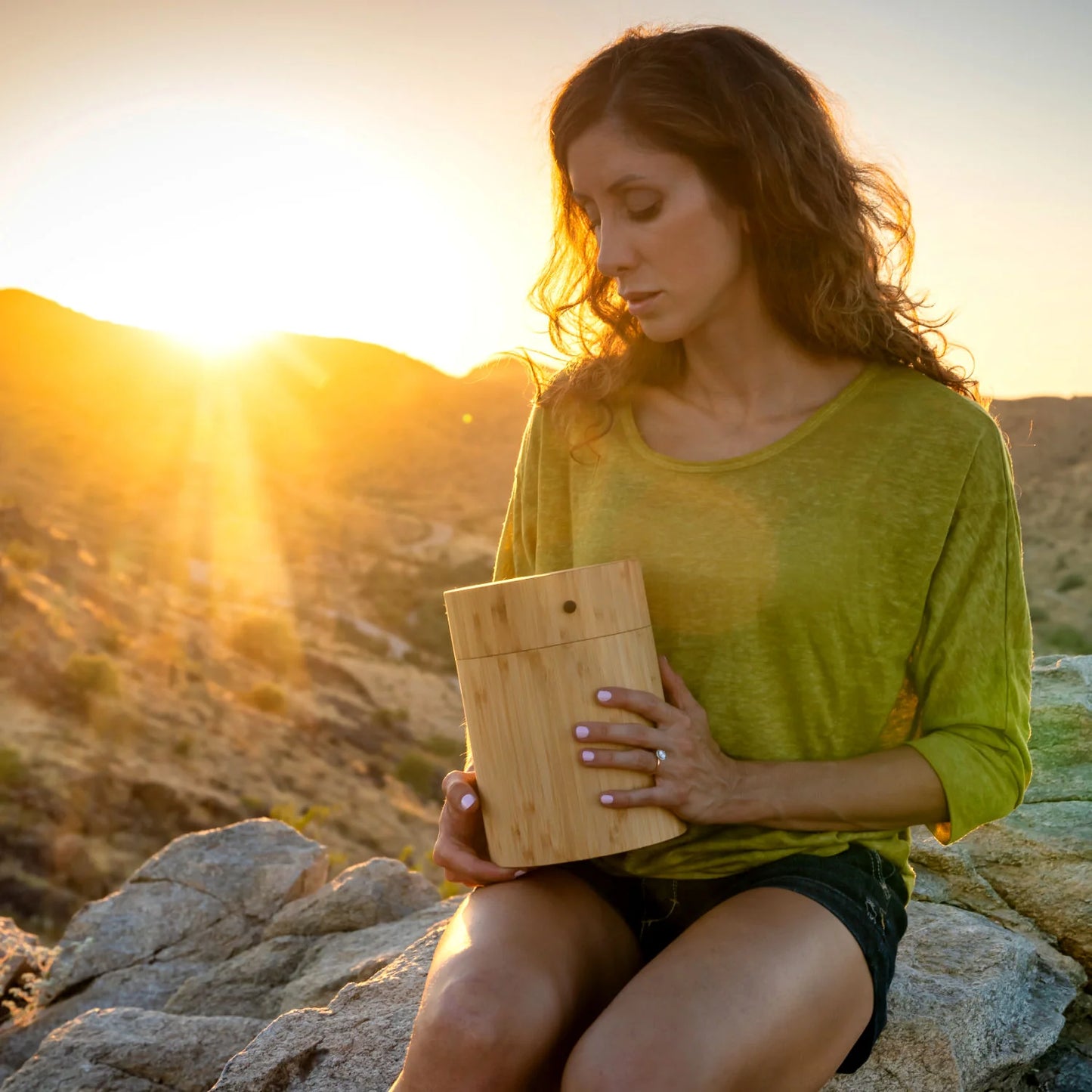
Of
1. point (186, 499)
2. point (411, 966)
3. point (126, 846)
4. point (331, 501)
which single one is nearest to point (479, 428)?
point (331, 501)

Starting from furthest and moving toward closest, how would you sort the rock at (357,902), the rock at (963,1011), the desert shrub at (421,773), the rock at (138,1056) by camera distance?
the desert shrub at (421,773) < the rock at (357,902) < the rock at (138,1056) < the rock at (963,1011)

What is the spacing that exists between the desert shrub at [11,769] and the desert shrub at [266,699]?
4.01m

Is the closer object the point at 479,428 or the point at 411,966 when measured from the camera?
the point at 411,966

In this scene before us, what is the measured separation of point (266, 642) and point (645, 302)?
16102 mm

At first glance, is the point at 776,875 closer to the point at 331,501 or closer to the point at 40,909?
the point at 40,909

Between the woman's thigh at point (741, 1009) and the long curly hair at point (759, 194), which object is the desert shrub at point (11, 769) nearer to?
the long curly hair at point (759, 194)

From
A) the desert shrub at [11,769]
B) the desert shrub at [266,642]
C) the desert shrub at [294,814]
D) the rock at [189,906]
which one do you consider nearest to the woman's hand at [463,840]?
the rock at [189,906]

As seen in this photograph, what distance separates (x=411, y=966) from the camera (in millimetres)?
2490

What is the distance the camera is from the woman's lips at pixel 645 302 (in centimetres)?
181

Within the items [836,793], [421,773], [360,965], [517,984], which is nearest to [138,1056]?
[360,965]

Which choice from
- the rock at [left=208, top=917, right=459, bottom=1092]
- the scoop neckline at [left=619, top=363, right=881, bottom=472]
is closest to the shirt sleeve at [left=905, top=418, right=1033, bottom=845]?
the scoop neckline at [left=619, top=363, right=881, bottom=472]

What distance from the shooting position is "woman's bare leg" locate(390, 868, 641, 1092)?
1.43 metres

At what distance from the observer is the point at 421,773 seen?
13.2m

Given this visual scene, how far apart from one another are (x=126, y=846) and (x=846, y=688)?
8.89 metres
